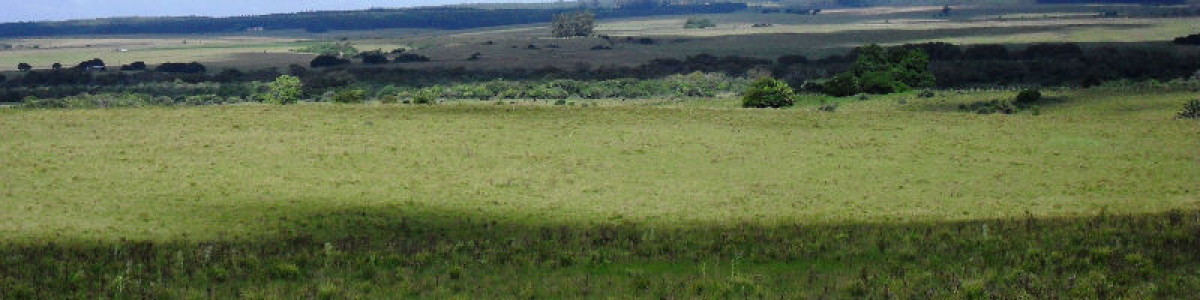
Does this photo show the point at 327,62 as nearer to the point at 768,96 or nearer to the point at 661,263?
the point at 768,96

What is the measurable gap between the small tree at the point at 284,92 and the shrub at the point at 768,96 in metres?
34.8

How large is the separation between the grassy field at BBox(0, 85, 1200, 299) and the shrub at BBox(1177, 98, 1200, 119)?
8.45 ft

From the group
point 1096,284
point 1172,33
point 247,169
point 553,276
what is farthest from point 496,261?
point 1172,33

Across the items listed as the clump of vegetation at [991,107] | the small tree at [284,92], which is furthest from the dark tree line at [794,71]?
the clump of vegetation at [991,107]

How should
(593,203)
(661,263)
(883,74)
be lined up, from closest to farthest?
(661,263), (593,203), (883,74)

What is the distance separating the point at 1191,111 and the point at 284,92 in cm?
6505

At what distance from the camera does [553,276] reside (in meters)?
20.0

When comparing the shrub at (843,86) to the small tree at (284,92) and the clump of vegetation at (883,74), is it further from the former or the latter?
the small tree at (284,92)

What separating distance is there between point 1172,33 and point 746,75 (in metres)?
83.0

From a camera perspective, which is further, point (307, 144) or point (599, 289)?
point (307, 144)

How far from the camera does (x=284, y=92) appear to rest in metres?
90.5

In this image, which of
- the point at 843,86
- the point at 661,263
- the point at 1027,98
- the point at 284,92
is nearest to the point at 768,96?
the point at 843,86

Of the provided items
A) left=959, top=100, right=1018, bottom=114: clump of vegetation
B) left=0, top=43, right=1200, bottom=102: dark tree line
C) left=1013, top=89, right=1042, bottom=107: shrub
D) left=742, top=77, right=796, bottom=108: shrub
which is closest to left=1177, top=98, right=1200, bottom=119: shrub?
left=959, top=100, right=1018, bottom=114: clump of vegetation

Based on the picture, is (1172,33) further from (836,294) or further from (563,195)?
(836,294)
